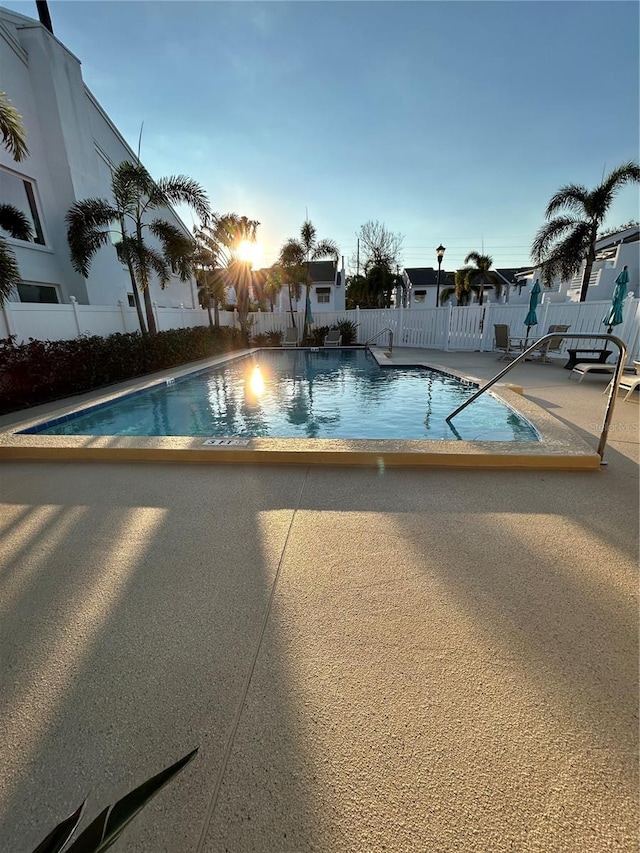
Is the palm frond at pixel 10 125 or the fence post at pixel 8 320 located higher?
the palm frond at pixel 10 125

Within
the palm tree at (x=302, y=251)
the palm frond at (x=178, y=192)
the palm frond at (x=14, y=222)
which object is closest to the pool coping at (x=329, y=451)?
the palm frond at (x=14, y=222)

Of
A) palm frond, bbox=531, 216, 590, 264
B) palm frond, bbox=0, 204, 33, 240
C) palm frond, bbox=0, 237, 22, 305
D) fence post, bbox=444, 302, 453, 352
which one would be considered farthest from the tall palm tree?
palm frond, bbox=0, 237, 22, 305

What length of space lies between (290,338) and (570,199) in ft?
41.4

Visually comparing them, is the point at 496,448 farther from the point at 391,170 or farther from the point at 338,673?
the point at 391,170

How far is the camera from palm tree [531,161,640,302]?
40.9ft

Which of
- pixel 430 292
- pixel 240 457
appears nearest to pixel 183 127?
pixel 240 457

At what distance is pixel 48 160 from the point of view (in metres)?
10.3

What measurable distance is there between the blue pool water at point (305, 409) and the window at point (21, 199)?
583 cm

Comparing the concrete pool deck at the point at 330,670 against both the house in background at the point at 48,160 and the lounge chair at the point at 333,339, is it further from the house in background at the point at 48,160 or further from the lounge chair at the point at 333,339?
the lounge chair at the point at 333,339

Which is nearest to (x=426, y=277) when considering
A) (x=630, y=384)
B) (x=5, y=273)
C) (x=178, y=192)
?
(x=178, y=192)

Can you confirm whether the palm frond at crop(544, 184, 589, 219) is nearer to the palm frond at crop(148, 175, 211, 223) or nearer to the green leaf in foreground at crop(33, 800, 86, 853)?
the palm frond at crop(148, 175, 211, 223)

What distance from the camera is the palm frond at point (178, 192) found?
32.7ft

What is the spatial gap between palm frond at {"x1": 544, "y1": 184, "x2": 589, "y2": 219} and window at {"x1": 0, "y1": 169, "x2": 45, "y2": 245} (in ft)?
55.9

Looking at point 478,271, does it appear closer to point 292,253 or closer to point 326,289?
point 326,289
